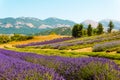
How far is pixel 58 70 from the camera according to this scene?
9.22 meters

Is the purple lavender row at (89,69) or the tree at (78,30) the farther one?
the tree at (78,30)

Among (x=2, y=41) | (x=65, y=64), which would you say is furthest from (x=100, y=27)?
(x=65, y=64)

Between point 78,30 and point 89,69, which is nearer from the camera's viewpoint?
point 89,69

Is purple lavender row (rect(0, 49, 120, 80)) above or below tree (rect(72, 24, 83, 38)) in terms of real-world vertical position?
above

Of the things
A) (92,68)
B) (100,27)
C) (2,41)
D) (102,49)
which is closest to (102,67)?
(92,68)

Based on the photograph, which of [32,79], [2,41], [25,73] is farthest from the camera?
[2,41]

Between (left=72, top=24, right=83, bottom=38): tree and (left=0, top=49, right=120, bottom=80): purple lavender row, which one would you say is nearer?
(left=0, top=49, right=120, bottom=80): purple lavender row

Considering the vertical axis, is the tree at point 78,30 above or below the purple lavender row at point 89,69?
below

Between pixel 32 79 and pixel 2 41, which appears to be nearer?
pixel 32 79

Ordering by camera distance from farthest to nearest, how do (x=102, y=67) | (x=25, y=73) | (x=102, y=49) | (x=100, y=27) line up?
(x=100, y=27) < (x=102, y=49) < (x=102, y=67) < (x=25, y=73)

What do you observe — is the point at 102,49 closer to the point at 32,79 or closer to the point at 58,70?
the point at 58,70

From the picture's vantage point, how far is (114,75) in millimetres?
7617

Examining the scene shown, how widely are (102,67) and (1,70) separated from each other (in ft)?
8.94

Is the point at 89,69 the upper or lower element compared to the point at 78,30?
upper
